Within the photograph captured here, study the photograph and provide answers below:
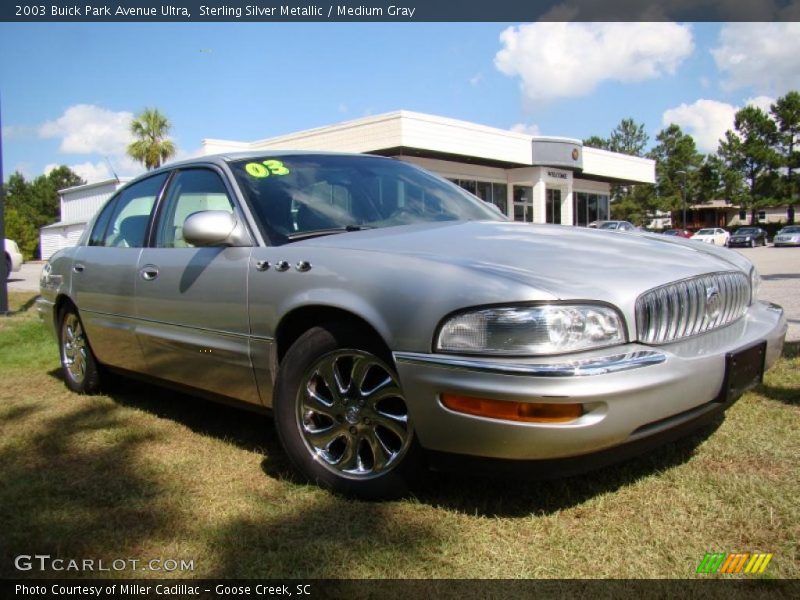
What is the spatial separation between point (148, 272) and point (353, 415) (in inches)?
69.1

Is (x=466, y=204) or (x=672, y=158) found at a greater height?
(x=672, y=158)

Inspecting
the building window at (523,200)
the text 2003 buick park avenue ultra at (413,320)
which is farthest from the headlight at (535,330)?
the building window at (523,200)

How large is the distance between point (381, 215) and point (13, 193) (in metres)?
92.3

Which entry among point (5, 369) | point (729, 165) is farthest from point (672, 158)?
point (5, 369)

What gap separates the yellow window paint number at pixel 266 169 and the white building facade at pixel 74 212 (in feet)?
119

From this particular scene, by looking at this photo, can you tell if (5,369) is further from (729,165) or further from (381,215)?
(729,165)

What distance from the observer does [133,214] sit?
4.44 metres

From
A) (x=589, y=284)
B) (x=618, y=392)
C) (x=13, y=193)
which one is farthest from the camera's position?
(x=13, y=193)

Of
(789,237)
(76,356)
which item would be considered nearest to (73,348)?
(76,356)

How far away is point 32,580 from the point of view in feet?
7.76

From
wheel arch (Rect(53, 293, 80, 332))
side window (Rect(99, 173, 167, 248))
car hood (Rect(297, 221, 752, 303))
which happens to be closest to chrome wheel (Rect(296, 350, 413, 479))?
car hood (Rect(297, 221, 752, 303))

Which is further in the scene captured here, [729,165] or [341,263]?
[729,165]

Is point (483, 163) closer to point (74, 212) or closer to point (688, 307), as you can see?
point (74, 212)

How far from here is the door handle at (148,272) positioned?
384 cm
